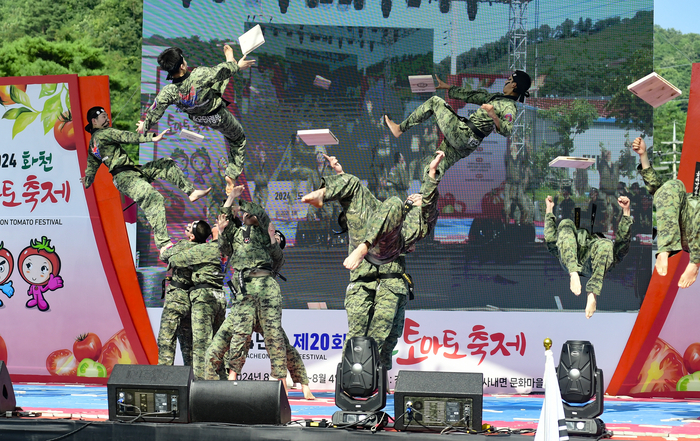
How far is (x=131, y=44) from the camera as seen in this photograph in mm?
19984

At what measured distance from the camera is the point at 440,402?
4797 mm

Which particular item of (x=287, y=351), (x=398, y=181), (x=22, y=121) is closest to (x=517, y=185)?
(x=398, y=181)

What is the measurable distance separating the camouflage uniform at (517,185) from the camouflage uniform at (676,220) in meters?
1.55

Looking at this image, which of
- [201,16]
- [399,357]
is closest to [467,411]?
[399,357]

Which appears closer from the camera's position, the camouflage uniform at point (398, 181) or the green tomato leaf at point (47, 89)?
the camouflage uniform at point (398, 181)

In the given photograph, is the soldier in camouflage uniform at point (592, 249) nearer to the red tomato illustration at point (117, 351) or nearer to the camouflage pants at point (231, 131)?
the camouflage pants at point (231, 131)

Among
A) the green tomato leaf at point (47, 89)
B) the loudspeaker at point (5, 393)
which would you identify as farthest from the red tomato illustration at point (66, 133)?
the loudspeaker at point (5, 393)

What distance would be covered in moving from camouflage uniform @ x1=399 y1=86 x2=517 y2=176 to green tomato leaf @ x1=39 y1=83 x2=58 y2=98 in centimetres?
450

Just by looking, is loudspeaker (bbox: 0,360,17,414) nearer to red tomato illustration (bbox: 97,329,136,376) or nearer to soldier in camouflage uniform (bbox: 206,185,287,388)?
soldier in camouflage uniform (bbox: 206,185,287,388)

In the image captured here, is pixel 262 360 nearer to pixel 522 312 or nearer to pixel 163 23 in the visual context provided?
pixel 522 312

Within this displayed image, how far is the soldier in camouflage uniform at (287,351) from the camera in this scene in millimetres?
6859

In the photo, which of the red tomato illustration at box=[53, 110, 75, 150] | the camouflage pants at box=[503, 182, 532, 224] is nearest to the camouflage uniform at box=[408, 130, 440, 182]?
the camouflage pants at box=[503, 182, 532, 224]

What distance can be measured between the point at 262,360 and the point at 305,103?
2792mm

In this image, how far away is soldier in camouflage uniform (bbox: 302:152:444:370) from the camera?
529cm
